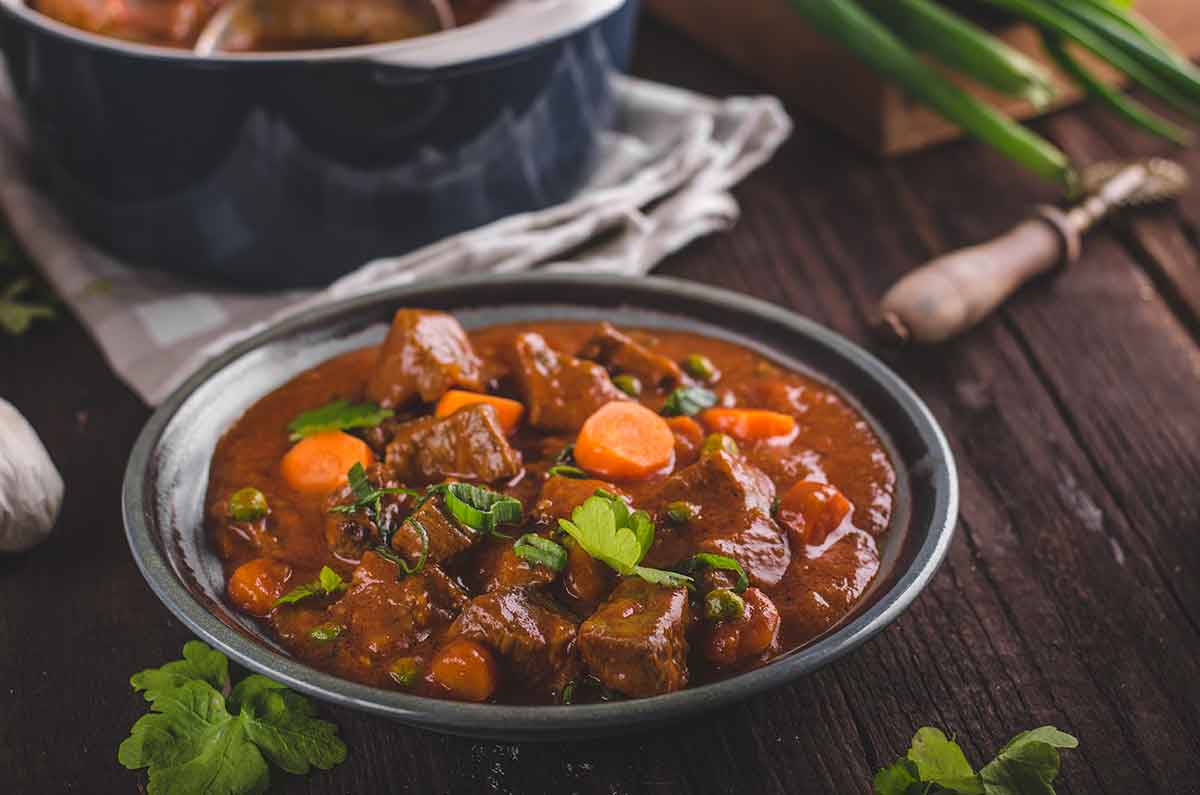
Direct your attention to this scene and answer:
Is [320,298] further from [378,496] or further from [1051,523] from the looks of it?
[1051,523]

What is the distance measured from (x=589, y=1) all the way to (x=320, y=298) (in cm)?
104

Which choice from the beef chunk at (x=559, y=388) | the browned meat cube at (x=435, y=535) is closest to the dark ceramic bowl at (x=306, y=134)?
the beef chunk at (x=559, y=388)

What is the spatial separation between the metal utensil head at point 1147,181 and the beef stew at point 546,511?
69.3 inches

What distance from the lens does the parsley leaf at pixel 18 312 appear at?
3.62 meters

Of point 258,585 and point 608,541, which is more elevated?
point 608,541

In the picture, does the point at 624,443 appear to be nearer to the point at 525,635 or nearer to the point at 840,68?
the point at 525,635

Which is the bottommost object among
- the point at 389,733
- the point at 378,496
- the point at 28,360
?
the point at 28,360

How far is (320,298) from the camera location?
11.7 ft

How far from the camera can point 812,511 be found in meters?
2.49

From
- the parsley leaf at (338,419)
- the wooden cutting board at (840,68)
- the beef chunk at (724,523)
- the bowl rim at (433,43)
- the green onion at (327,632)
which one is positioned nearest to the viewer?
the green onion at (327,632)

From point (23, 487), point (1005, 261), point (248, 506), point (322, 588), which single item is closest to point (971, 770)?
point (322, 588)

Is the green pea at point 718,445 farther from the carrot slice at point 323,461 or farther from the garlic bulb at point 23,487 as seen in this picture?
the garlic bulb at point 23,487

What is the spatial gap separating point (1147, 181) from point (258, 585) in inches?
124

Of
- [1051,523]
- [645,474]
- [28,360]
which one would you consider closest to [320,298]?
[28,360]
